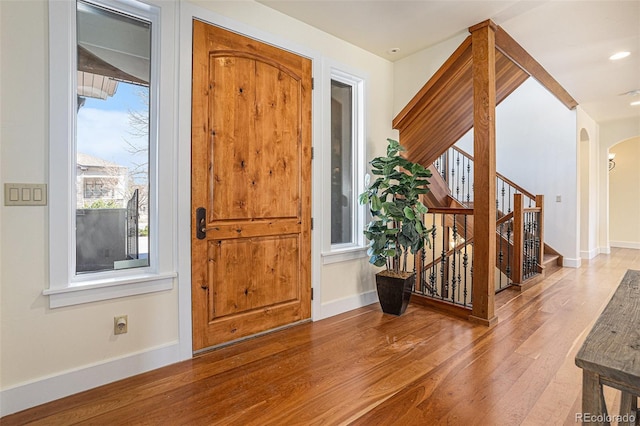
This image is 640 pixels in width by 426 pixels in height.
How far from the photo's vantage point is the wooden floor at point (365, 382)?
166cm

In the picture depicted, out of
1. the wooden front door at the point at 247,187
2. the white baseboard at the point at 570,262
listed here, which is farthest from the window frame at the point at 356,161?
the white baseboard at the point at 570,262

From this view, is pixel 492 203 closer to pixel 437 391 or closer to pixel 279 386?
pixel 437 391

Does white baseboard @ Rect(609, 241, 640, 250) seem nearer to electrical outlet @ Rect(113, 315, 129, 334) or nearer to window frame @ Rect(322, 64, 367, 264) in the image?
window frame @ Rect(322, 64, 367, 264)

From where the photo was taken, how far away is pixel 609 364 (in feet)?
2.68

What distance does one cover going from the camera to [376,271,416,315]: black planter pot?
308 centimetres

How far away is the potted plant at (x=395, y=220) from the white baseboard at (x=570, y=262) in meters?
3.97

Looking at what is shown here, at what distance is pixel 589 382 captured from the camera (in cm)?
88

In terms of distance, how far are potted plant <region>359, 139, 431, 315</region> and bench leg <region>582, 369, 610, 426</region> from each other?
2.14 meters

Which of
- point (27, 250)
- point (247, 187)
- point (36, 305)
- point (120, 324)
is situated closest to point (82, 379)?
point (120, 324)

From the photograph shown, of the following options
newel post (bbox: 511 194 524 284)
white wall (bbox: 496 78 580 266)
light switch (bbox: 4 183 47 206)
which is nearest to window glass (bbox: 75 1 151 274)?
light switch (bbox: 4 183 47 206)

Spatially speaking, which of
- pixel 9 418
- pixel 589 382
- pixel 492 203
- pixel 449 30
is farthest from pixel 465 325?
pixel 9 418

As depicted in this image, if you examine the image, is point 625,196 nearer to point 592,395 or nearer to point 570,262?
point 570,262

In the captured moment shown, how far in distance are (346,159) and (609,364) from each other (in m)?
2.79

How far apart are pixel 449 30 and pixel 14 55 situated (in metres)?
3.17
